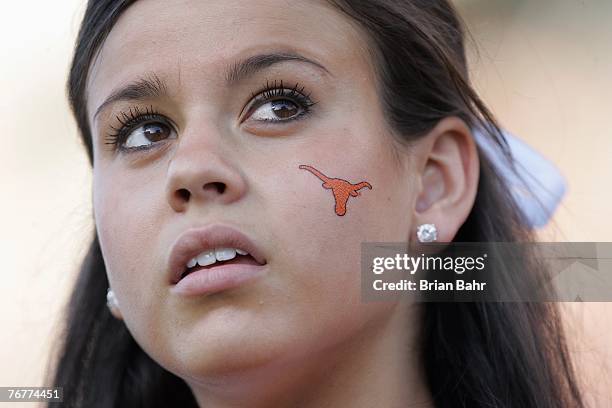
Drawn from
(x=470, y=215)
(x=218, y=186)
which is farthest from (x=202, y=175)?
(x=470, y=215)

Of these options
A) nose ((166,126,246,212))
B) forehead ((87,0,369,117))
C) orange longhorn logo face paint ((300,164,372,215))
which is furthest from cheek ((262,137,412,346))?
forehead ((87,0,369,117))

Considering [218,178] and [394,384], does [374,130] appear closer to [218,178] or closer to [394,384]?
[218,178]

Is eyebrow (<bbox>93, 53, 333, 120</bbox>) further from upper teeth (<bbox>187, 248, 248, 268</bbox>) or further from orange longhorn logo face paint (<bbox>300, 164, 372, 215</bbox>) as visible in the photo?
upper teeth (<bbox>187, 248, 248, 268</bbox>)

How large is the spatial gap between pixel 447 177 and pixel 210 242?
23.6 inches

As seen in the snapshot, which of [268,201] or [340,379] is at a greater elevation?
[268,201]

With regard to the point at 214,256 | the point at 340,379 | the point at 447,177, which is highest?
the point at 447,177

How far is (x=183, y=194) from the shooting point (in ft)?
5.30

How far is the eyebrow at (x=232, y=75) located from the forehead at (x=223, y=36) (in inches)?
0.5

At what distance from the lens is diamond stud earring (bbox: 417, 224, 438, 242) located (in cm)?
181

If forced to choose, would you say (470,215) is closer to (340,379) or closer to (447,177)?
(447,177)

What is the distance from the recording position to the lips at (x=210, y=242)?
154 cm

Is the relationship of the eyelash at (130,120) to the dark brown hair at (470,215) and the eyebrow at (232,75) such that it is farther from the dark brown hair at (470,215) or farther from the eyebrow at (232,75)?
the dark brown hair at (470,215)

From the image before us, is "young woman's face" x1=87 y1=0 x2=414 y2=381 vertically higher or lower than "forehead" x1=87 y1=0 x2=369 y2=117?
lower

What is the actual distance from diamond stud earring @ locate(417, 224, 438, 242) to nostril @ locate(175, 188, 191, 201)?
1.65 ft
